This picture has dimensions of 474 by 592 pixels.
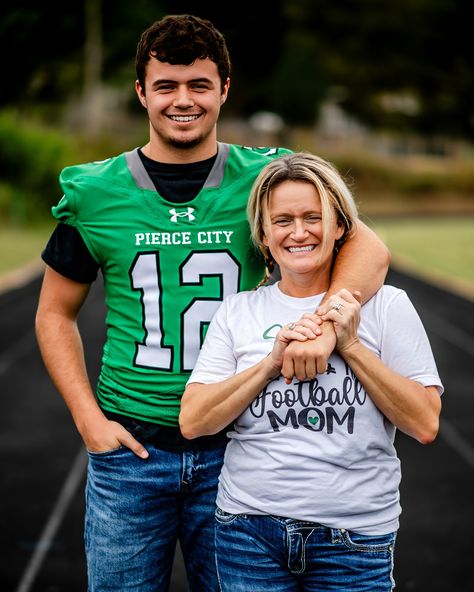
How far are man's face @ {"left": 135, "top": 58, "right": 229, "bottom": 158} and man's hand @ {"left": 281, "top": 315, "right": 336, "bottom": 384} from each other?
661mm

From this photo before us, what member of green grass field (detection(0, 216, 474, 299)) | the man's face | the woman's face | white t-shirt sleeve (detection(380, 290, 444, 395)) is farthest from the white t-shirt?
green grass field (detection(0, 216, 474, 299))

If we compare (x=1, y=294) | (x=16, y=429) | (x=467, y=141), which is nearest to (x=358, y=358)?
(x=16, y=429)

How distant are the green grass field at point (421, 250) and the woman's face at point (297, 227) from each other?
13.5m

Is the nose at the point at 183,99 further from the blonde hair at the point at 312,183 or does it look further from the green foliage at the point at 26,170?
the green foliage at the point at 26,170

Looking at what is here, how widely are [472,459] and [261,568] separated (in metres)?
4.50

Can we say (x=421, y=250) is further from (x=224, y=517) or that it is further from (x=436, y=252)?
(x=224, y=517)

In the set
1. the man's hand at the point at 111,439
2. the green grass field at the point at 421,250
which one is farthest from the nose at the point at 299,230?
the green grass field at the point at 421,250

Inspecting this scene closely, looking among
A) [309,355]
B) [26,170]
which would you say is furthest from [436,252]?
[309,355]

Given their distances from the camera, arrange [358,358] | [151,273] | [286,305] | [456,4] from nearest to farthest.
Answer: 1. [358,358]
2. [286,305]
3. [151,273]
4. [456,4]

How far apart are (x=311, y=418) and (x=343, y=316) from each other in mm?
249

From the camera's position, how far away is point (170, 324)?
2371 millimetres

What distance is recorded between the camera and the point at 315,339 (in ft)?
6.59

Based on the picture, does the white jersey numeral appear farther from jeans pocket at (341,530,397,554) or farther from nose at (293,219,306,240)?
jeans pocket at (341,530,397,554)

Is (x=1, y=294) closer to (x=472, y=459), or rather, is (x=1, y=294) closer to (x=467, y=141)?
(x=472, y=459)
